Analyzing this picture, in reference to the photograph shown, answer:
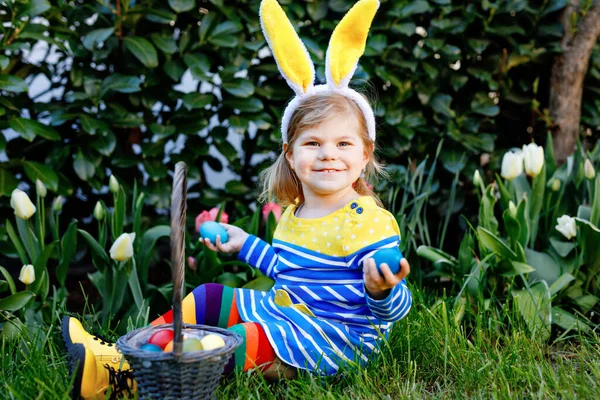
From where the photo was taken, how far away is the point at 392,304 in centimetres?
153

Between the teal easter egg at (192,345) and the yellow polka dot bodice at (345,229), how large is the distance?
0.46 m

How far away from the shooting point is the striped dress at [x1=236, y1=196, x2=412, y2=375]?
1651 millimetres

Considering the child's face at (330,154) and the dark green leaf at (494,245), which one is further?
the dark green leaf at (494,245)

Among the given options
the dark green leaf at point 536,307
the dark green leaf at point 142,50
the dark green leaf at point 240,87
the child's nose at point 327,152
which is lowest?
the dark green leaf at point 536,307

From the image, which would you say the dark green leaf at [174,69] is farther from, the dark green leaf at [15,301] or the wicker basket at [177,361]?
the wicker basket at [177,361]

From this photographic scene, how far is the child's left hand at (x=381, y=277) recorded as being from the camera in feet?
4.63

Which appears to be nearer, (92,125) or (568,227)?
(568,227)

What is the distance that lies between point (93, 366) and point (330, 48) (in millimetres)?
967

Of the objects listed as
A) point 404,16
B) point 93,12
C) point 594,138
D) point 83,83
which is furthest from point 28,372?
point 594,138

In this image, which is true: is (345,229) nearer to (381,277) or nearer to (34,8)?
(381,277)

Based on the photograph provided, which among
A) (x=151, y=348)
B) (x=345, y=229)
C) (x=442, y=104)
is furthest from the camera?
(x=442, y=104)

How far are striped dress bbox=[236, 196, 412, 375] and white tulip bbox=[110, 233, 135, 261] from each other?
405 millimetres

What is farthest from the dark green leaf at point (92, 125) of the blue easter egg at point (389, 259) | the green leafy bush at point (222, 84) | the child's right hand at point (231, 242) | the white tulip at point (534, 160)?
the white tulip at point (534, 160)

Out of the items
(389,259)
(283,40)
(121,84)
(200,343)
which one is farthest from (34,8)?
(389,259)
